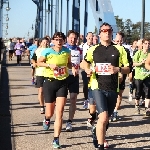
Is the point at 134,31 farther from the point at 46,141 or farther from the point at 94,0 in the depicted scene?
the point at 46,141

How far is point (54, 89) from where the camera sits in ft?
22.5

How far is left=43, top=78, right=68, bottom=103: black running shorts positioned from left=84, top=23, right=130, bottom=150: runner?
902 millimetres

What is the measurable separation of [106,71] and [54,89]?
1.25 meters

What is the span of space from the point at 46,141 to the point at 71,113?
1093mm

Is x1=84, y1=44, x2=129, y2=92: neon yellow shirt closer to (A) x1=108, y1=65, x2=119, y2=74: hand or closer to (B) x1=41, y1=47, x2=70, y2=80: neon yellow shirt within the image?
(A) x1=108, y1=65, x2=119, y2=74: hand

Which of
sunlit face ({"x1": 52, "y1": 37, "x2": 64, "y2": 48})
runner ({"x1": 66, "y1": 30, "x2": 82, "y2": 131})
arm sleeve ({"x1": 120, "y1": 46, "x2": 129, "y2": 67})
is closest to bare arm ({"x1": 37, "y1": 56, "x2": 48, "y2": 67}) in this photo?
sunlit face ({"x1": 52, "y1": 37, "x2": 64, "y2": 48})

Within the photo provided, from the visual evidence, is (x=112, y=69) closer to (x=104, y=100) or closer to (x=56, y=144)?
(x=104, y=100)

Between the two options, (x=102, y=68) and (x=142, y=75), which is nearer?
(x=102, y=68)

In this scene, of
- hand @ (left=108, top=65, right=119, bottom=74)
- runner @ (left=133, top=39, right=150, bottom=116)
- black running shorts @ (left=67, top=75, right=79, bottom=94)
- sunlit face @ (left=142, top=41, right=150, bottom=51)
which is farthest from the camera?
runner @ (left=133, top=39, right=150, bottom=116)

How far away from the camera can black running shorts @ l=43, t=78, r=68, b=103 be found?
6820mm

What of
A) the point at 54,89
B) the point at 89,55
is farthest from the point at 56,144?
the point at 89,55

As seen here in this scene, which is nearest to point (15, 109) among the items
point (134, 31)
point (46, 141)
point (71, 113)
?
point (71, 113)

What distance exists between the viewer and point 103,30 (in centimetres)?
593

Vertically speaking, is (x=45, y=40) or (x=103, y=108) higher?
(x=45, y=40)
